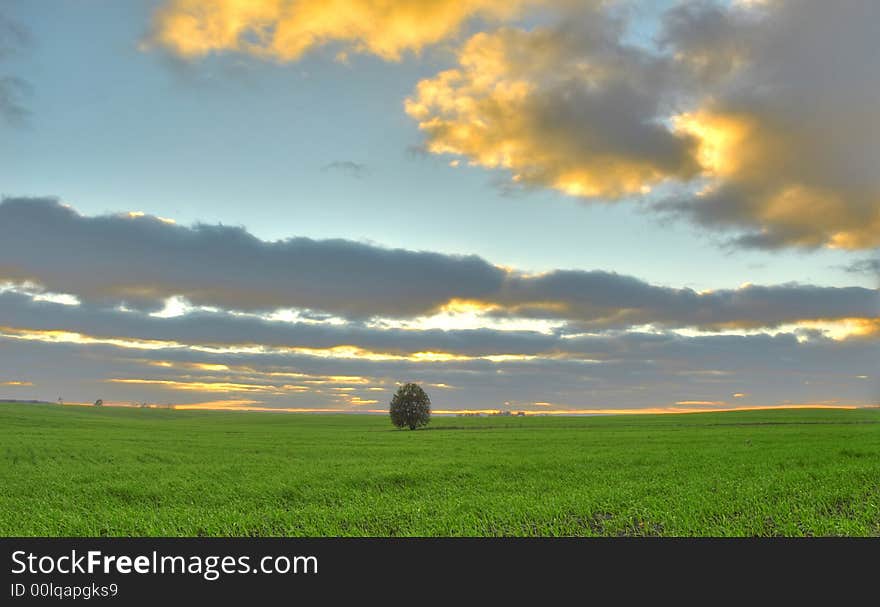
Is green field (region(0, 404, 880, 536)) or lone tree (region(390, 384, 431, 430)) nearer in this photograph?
green field (region(0, 404, 880, 536))

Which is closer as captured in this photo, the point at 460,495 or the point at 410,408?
the point at 460,495

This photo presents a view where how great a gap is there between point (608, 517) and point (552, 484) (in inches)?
277

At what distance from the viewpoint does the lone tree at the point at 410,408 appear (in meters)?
93.7

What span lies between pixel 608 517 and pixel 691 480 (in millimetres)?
8046

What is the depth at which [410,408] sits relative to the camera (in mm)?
94188

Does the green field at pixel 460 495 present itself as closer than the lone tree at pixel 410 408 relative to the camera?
Yes

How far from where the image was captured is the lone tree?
9369 centimetres
